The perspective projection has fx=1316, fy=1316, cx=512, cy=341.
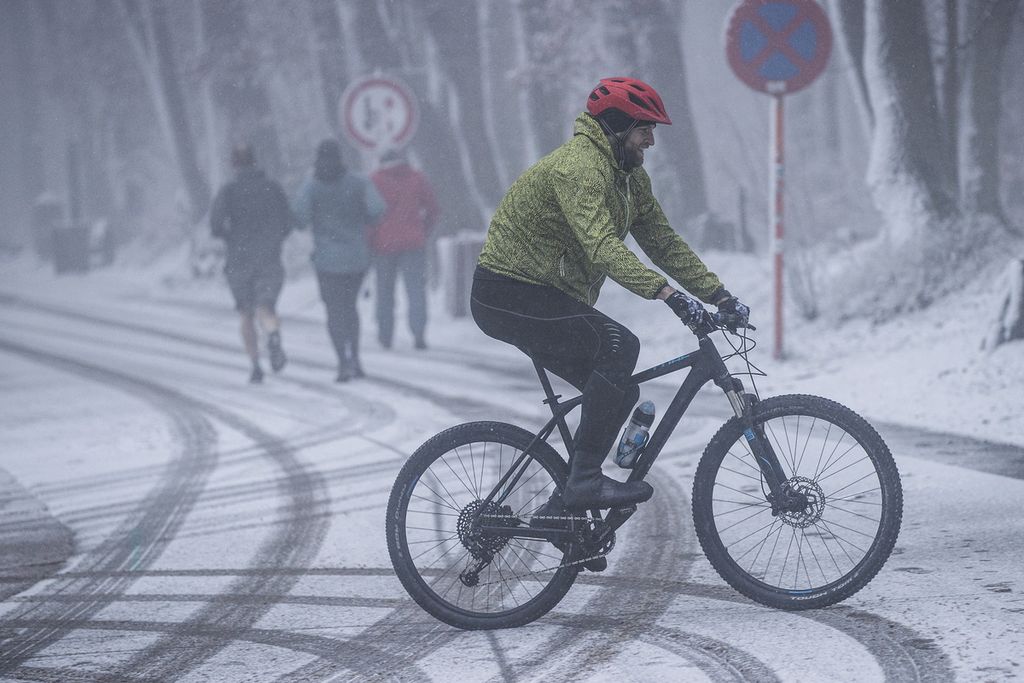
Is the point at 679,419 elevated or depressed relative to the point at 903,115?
depressed

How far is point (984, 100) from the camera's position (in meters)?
11.9

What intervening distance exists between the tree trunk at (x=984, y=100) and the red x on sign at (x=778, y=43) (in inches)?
89.3

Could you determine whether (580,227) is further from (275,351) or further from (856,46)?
(856,46)

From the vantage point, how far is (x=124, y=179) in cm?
3250

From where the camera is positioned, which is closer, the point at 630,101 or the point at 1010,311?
the point at 630,101

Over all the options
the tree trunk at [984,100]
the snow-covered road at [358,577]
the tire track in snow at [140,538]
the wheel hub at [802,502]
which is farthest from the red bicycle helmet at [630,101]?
the tree trunk at [984,100]

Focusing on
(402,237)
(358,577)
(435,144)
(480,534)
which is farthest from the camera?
(435,144)

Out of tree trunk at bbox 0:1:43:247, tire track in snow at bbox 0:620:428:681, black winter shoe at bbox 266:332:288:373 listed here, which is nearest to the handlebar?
tire track in snow at bbox 0:620:428:681

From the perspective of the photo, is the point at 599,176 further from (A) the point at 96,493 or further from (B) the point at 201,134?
(B) the point at 201,134

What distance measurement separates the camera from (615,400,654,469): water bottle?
4539 mm

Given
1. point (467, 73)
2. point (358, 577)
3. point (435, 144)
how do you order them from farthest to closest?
point (435, 144) → point (467, 73) → point (358, 577)

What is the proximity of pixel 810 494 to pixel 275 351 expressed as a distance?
25.7ft

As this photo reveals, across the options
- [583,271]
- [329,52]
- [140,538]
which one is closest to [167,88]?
[329,52]

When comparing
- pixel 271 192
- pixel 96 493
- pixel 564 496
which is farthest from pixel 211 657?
pixel 271 192
